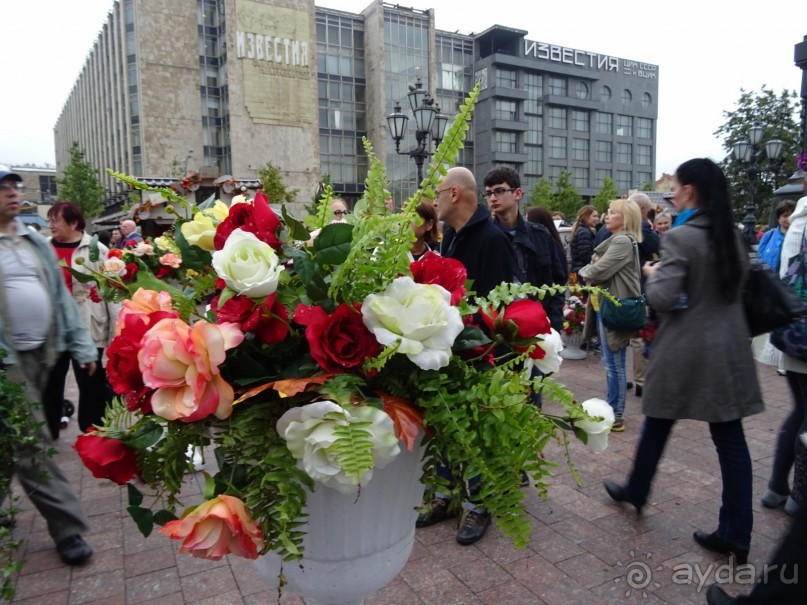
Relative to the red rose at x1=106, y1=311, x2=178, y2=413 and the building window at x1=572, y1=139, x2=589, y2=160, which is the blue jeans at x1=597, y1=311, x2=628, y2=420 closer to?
the red rose at x1=106, y1=311, x2=178, y2=413

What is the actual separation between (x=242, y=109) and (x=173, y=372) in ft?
172

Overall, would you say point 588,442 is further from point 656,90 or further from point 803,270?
point 656,90

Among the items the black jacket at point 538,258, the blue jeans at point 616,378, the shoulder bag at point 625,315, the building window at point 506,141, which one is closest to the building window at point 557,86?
the building window at point 506,141

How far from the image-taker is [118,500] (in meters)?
3.91

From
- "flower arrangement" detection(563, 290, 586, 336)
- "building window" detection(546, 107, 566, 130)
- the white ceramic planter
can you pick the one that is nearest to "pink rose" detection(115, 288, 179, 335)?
the white ceramic planter

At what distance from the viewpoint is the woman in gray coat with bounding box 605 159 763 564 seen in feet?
9.44

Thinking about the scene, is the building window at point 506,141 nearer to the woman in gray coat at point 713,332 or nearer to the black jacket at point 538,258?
the black jacket at point 538,258

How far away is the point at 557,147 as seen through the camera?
216 feet

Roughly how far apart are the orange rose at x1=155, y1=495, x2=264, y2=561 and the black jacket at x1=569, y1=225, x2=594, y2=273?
726cm

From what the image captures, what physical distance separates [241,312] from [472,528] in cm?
261

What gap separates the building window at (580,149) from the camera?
67375 mm

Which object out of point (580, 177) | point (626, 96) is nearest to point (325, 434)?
point (580, 177)

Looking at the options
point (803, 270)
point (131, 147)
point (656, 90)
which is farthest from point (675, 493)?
point (656, 90)

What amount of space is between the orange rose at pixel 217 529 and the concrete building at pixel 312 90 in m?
41.7
